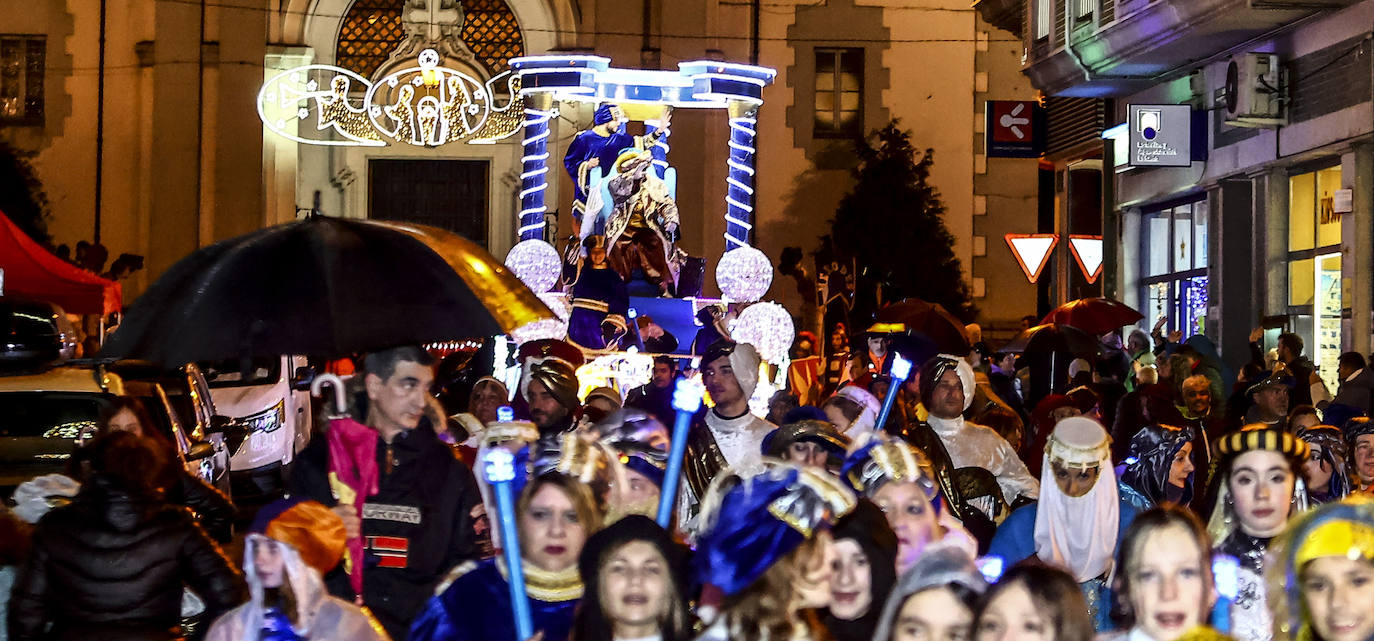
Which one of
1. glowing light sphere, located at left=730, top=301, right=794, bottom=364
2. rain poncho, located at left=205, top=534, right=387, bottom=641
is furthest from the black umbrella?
glowing light sphere, located at left=730, top=301, right=794, bottom=364

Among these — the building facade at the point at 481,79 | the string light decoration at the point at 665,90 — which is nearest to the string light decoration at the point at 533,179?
the string light decoration at the point at 665,90

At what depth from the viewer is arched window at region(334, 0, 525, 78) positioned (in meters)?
33.7

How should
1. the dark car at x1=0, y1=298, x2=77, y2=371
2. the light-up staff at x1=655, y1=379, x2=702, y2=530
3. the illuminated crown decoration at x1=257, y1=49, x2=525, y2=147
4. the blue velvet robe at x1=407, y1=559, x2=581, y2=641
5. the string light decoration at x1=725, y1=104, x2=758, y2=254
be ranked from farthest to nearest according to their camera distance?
→ the illuminated crown decoration at x1=257, y1=49, x2=525, y2=147, the string light decoration at x1=725, y1=104, x2=758, y2=254, the dark car at x1=0, y1=298, x2=77, y2=371, the light-up staff at x1=655, y1=379, x2=702, y2=530, the blue velvet robe at x1=407, y1=559, x2=581, y2=641

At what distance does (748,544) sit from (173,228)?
28.4m

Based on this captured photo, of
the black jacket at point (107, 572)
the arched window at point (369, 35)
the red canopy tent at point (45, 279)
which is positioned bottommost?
the black jacket at point (107, 572)

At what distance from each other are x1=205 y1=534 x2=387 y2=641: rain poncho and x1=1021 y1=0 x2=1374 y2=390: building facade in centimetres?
1318

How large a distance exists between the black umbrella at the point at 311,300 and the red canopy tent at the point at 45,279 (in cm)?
1158

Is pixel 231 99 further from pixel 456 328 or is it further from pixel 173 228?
pixel 456 328

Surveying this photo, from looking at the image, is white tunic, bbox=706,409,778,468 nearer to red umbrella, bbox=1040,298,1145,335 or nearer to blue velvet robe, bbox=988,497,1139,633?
blue velvet robe, bbox=988,497,1139,633

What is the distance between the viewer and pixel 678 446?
5.88 m

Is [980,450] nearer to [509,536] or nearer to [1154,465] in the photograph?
[1154,465]

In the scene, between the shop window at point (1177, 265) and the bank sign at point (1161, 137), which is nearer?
the bank sign at point (1161, 137)

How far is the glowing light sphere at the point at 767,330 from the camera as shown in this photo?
57.8 feet

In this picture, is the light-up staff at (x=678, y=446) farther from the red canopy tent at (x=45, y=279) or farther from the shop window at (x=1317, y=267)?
the shop window at (x=1317, y=267)
